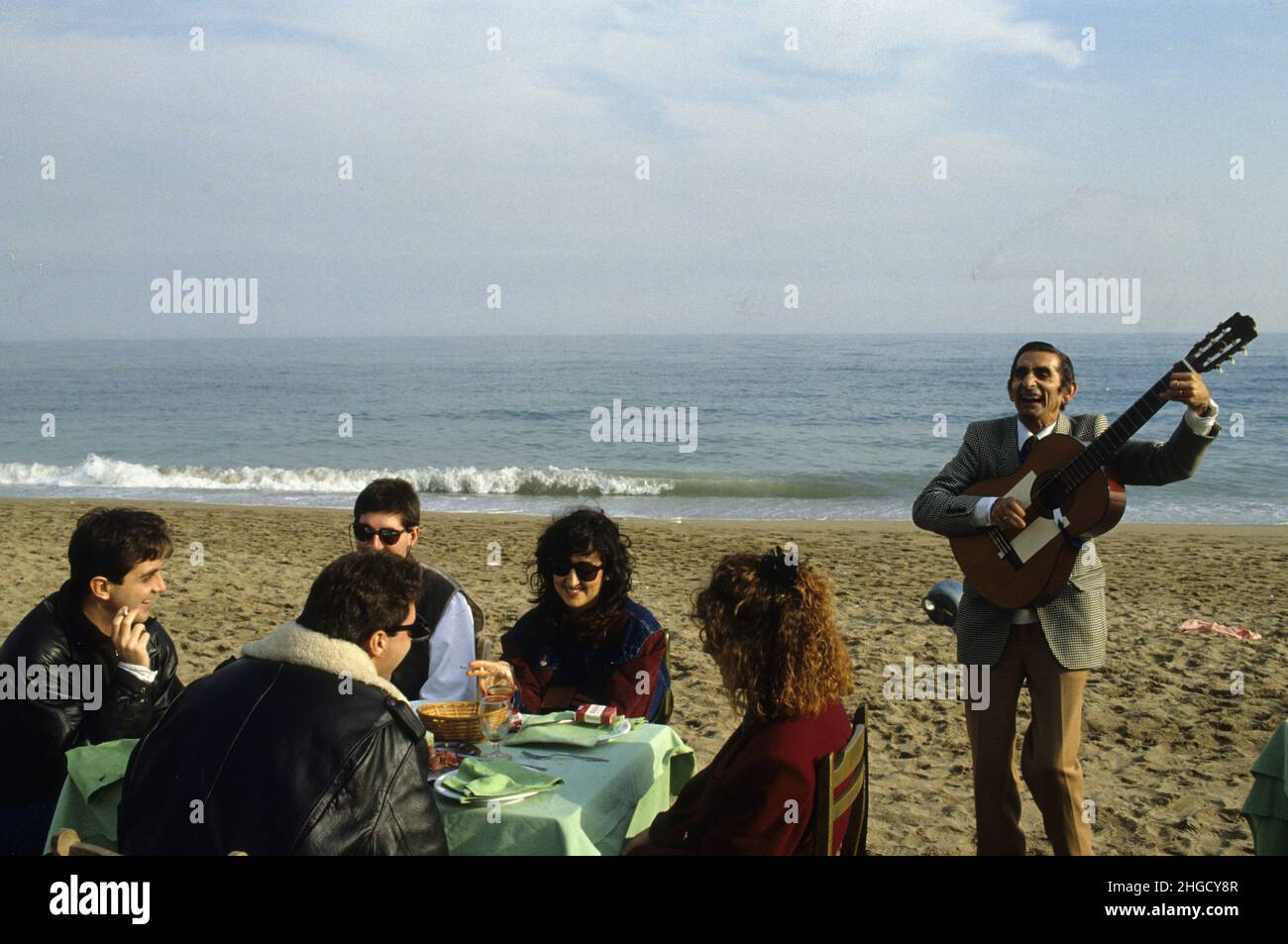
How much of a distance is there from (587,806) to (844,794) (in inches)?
26.0

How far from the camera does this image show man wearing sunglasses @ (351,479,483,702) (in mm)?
4152

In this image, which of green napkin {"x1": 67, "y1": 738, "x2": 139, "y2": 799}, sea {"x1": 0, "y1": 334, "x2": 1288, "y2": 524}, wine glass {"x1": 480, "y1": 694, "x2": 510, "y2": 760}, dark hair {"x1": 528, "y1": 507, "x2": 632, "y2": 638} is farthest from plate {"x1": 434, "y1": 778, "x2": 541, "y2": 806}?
sea {"x1": 0, "y1": 334, "x2": 1288, "y2": 524}

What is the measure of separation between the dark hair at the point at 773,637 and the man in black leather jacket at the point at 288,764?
79cm

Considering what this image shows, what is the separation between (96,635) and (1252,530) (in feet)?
47.2

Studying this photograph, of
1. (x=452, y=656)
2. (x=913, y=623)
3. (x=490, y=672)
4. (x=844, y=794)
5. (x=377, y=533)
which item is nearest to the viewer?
(x=844, y=794)

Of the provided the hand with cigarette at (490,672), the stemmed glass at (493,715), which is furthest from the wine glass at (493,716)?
the hand with cigarette at (490,672)

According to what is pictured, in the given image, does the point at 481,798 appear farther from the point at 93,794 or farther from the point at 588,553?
the point at 588,553

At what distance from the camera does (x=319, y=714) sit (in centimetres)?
249

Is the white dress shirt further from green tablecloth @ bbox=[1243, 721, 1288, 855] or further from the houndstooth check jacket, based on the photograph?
green tablecloth @ bbox=[1243, 721, 1288, 855]

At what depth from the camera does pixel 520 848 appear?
2.76m

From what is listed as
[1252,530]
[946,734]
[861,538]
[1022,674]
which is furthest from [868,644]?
[1252,530]

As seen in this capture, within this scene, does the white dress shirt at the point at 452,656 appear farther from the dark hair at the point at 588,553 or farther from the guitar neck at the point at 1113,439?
the guitar neck at the point at 1113,439

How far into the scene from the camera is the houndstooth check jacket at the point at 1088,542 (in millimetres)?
3633

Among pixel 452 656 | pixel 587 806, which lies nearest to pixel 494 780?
pixel 587 806
